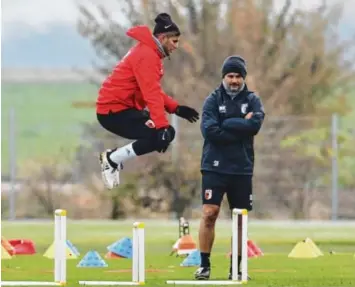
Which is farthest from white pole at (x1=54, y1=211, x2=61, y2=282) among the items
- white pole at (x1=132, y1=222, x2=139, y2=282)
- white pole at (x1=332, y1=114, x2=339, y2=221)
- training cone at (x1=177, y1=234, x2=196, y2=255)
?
white pole at (x1=332, y1=114, x2=339, y2=221)

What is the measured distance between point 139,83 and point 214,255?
12.7ft

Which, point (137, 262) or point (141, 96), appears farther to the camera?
point (141, 96)

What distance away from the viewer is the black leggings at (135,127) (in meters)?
10.3

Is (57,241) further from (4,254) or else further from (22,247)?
(22,247)

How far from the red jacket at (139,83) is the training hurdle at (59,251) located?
3.97ft

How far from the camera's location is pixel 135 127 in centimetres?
1030

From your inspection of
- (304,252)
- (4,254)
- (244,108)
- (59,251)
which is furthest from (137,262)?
(304,252)

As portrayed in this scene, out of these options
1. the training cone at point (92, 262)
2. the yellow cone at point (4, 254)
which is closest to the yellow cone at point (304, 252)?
the training cone at point (92, 262)

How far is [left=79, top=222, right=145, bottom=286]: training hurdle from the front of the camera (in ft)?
30.9

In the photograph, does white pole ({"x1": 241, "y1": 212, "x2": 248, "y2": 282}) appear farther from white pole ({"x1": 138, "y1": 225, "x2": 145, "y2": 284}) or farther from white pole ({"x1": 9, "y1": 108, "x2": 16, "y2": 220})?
white pole ({"x1": 9, "y1": 108, "x2": 16, "y2": 220})

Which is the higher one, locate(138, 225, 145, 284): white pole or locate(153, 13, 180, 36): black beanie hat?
locate(153, 13, 180, 36): black beanie hat

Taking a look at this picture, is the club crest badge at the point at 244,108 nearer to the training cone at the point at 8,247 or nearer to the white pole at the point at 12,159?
the training cone at the point at 8,247

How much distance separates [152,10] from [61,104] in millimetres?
15714

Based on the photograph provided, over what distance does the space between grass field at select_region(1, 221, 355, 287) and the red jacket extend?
1.28m
